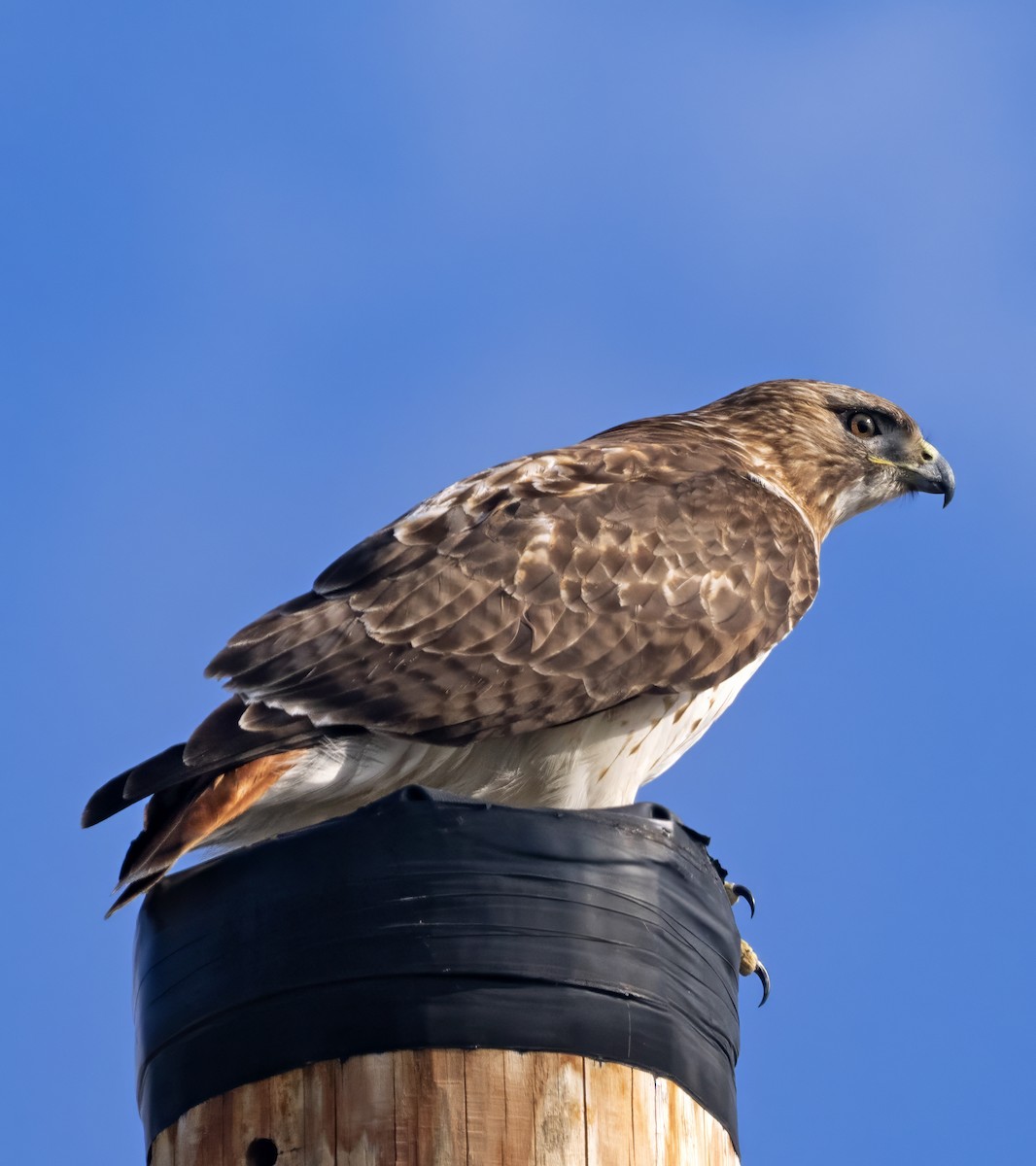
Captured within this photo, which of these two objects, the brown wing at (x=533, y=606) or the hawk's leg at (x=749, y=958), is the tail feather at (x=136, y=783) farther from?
the hawk's leg at (x=749, y=958)

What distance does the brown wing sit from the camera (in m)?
5.33

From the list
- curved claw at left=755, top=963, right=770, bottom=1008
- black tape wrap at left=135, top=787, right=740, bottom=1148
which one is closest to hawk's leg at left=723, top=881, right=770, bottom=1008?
curved claw at left=755, top=963, right=770, bottom=1008

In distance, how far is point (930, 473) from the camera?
25.6ft

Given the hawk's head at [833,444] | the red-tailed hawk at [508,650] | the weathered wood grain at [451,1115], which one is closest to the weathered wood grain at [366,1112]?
the weathered wood grain at [451,1115]

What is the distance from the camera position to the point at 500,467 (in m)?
6.23

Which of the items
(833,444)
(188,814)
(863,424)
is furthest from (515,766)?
(863,424)

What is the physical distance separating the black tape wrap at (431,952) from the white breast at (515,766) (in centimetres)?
140

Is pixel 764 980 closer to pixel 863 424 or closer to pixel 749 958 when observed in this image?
pixel 749 958

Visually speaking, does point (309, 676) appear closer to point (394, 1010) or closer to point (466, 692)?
point (466, 692)

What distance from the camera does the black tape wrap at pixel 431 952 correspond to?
338cm

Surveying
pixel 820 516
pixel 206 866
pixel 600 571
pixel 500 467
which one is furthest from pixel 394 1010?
pixel 820 516

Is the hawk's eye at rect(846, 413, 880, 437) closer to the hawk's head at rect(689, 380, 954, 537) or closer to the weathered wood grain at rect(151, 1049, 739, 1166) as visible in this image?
the hawk's head at rect(689, 380, 954, 537)

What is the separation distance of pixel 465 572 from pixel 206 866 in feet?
6.98

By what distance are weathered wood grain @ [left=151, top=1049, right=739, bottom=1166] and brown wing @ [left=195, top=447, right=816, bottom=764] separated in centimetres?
164
